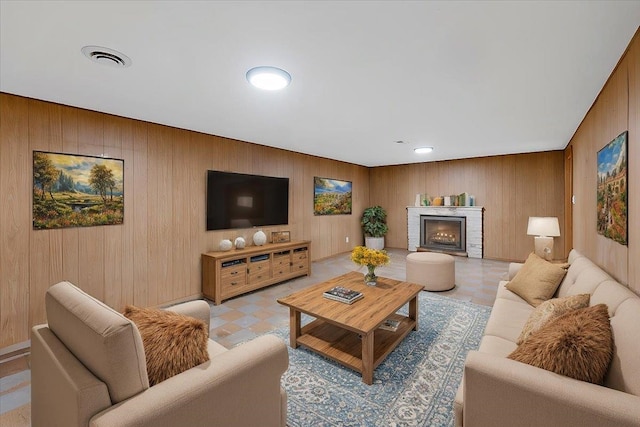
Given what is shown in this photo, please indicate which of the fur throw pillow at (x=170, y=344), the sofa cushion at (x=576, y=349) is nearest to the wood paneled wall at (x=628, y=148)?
the sofa cushion at (x=576, y=349)

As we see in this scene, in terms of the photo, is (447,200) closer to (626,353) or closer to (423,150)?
(423,150)

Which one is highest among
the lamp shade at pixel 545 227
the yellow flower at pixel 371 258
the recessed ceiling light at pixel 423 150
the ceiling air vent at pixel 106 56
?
the recessed ceiling light at pixel 423 150

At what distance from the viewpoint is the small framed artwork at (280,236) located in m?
4.78

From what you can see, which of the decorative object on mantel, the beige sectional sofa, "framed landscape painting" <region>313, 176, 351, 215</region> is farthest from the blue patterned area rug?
the decorative object on mantel

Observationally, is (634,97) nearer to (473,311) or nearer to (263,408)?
(473,311)

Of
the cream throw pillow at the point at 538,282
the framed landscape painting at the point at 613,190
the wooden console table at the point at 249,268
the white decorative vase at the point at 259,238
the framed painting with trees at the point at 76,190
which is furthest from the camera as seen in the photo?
the white decorative vase at the point at 259,238

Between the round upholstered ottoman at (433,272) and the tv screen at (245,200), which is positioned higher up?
the tv screen at (245,200)

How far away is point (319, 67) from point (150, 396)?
6.88 feet

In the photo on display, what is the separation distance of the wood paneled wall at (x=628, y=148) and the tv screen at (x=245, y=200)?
4.06 m

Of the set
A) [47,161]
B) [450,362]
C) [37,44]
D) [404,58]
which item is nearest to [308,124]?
[404,58]

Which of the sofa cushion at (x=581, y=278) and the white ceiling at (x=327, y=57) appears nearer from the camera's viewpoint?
the white ceiling at (x=327, y=57)

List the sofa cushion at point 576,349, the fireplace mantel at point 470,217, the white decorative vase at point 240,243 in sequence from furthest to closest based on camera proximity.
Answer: the fireplace mantel at point 470,217 < the white decorative vase at point 240,243 < the sofa cushion at point 576,349

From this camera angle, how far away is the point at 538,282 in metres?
2.47

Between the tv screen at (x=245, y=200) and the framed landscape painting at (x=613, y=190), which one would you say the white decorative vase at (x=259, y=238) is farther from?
the framed landscape painting at (x=613, y=190)
